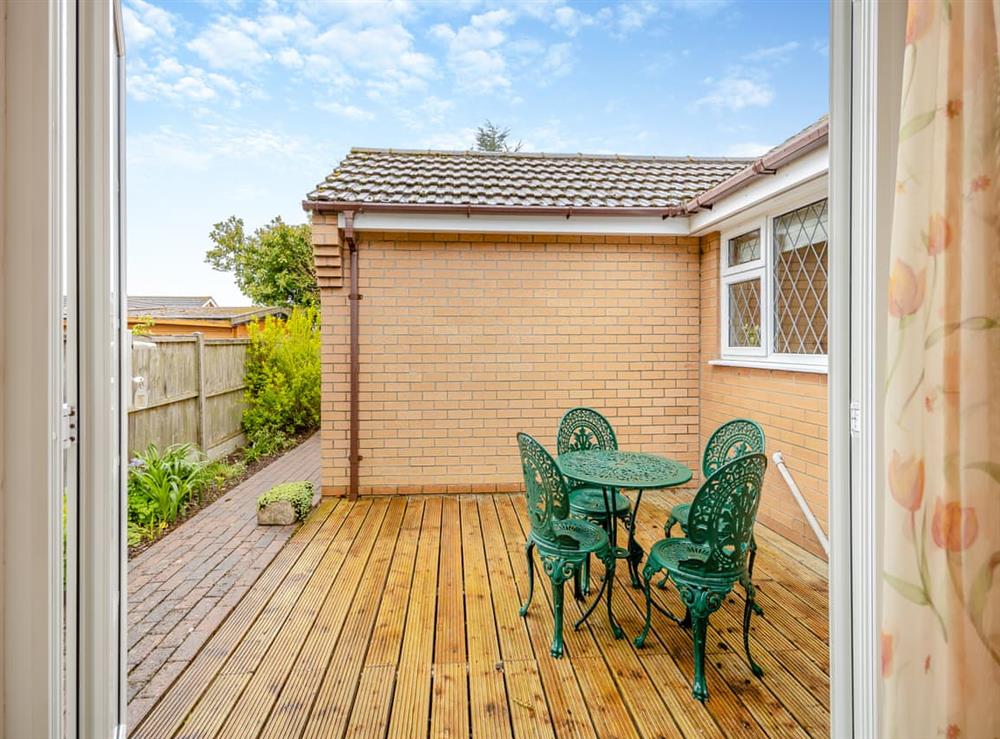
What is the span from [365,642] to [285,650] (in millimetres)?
372

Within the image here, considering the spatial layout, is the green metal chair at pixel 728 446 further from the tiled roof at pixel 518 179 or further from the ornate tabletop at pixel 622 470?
the tiled roof at pixel 518 179

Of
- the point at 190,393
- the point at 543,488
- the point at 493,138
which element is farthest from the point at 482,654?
the point at 493,138

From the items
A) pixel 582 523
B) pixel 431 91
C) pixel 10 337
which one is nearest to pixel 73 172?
pixel 10 337

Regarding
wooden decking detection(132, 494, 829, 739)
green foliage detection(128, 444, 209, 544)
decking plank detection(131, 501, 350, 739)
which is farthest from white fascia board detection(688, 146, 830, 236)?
green foliage detection(128, 444, 209, 544)

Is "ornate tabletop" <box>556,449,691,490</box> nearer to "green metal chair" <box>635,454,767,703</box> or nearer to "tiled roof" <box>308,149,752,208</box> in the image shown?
"green metal chair" <box>635,454,767,703</box>

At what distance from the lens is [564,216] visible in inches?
183

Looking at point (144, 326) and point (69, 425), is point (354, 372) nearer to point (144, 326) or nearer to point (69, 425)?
point (144, 326)

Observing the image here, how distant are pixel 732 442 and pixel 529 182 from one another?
3.60 m

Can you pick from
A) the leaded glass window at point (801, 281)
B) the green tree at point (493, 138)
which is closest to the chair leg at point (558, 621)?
the leaded glass window at point (801, 281)

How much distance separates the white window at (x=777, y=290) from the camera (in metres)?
3.56

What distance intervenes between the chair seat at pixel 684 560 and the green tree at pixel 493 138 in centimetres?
1707

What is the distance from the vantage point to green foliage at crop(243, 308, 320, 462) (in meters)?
7.33

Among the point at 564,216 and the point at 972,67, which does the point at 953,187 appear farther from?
the point at 564,216

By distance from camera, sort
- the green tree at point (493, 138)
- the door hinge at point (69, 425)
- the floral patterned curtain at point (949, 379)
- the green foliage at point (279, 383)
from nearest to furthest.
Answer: the floral patterned curtain at point (949, 379)
the door hinge at point (69, 425)
the green foliage at point (279, 383)
the green tree at point (493, 138)
